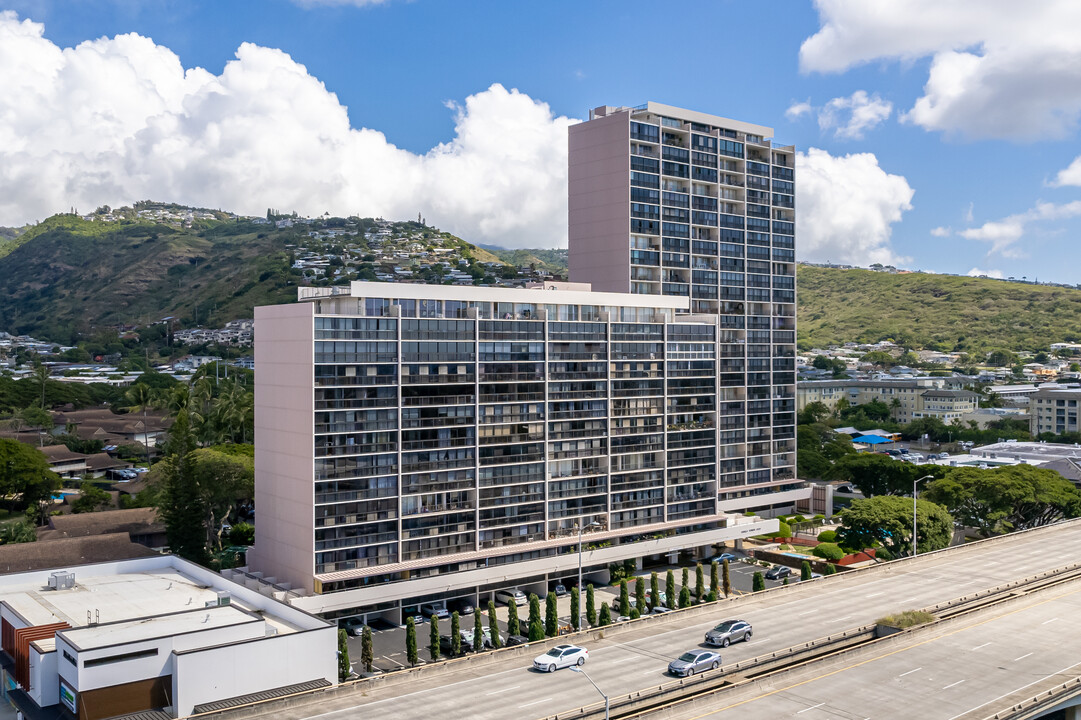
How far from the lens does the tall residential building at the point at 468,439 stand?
71.0 m

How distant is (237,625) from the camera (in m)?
54.7

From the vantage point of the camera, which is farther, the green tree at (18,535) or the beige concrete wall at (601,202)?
the beige concrete wall at (601,202)

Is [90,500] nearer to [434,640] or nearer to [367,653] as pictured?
[367,653]

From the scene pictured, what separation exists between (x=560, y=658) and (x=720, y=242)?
65707 mm

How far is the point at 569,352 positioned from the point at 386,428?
65.5 ft

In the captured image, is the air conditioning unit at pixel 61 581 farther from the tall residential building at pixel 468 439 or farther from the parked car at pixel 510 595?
the parked car at pixel 510 595

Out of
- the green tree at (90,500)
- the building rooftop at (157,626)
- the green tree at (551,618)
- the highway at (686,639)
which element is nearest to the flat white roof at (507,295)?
the building rooftop at (157,626)

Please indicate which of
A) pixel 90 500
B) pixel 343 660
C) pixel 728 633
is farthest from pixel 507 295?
pixel 90 500

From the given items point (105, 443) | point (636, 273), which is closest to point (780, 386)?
point (636, 273)

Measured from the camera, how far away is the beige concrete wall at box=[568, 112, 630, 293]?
341 ft

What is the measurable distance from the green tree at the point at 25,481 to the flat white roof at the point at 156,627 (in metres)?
64.7

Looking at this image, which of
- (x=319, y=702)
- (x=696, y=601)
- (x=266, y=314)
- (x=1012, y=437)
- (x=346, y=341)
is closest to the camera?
(x=319, y=702)

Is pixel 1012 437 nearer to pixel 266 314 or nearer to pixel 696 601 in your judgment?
pixel 696 601

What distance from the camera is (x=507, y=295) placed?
8112cm
